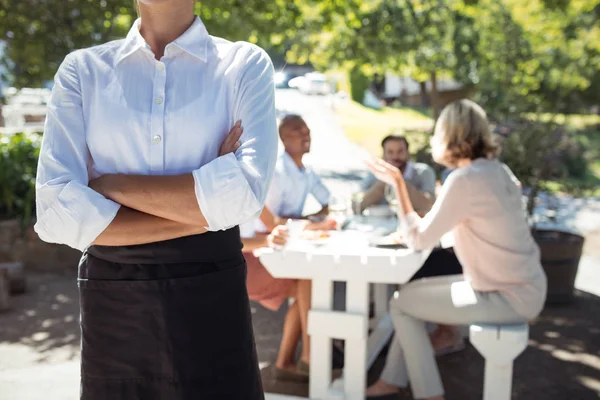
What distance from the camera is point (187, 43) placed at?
1605 mm

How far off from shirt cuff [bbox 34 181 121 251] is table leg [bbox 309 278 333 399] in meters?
1.98

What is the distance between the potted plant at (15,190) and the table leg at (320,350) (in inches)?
147

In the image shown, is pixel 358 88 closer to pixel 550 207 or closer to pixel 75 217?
pixel 550 207

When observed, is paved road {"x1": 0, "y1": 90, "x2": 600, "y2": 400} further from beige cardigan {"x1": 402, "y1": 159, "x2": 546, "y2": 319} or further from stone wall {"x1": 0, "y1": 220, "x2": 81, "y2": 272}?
beige cardigan {"x1": 402, "y1": 159, "x2": 546, "y2": 319}

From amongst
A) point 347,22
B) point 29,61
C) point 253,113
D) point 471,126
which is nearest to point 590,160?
point 347,22

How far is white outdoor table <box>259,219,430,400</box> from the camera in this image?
10.6 ft

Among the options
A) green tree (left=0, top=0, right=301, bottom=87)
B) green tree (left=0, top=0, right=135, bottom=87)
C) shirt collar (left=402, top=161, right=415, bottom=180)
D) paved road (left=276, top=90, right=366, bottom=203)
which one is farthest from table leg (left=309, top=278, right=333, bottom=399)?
green tree (left=0, top=0, right=135, bottom=87)

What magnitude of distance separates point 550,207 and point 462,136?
2.96m

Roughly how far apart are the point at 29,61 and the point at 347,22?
427 cm

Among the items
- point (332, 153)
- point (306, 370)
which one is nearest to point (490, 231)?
point (306, 370)

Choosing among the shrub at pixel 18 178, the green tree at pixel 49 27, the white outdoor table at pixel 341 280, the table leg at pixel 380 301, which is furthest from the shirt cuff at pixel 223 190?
the green tree at pixel 49 27

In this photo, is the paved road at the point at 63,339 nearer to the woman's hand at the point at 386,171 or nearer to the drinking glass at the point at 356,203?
the woman's hand at the point at 386,171

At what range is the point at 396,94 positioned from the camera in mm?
37031

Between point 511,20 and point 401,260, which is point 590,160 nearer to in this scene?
point 511,20
